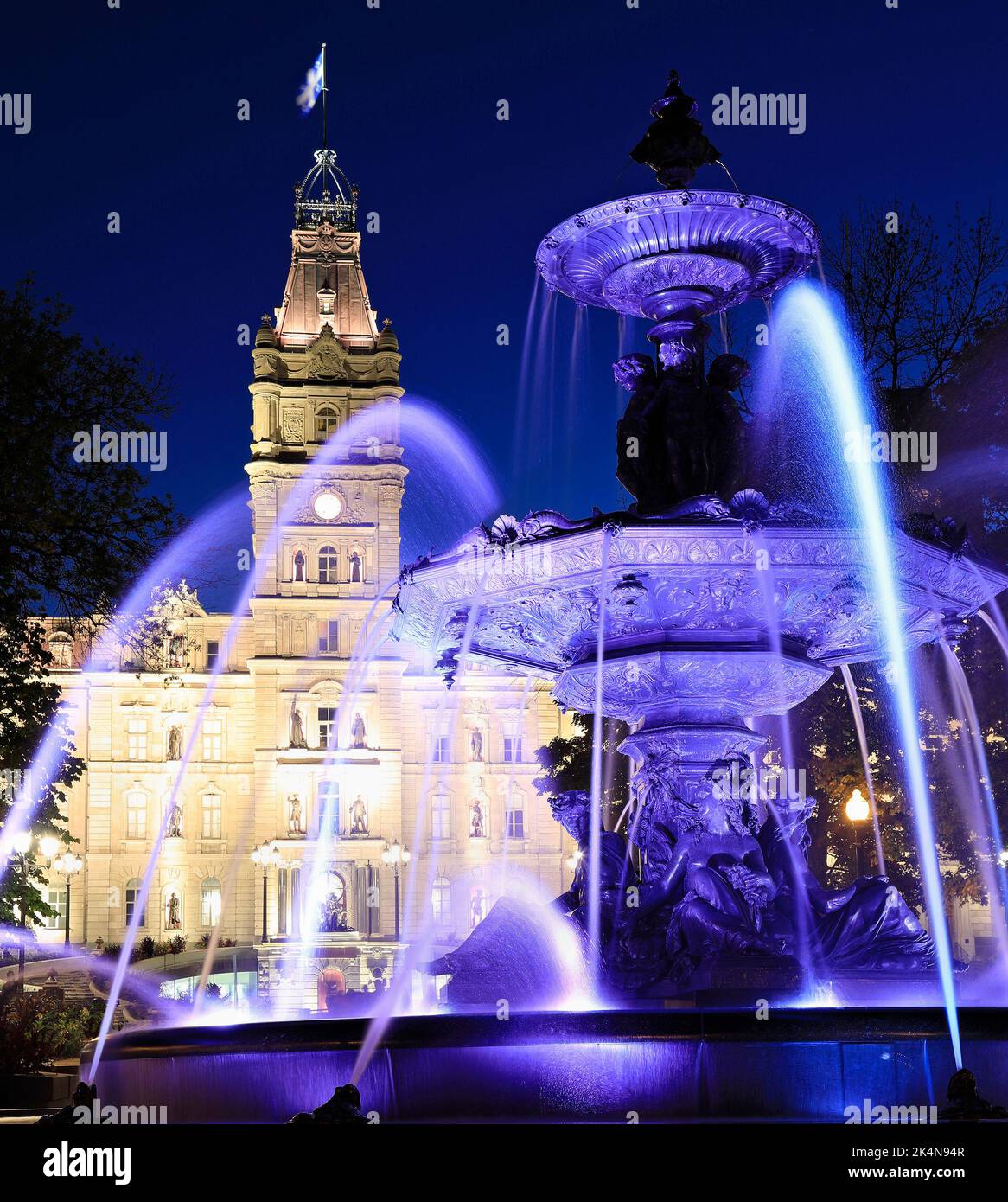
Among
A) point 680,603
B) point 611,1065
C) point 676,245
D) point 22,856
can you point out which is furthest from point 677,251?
point 22,856

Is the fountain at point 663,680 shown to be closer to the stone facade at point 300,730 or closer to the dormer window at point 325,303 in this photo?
the stone facade at point 300,730

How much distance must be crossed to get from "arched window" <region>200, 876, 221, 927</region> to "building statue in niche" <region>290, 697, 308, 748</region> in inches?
237

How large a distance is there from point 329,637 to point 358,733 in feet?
12.9

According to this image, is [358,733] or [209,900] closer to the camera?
[209,900]

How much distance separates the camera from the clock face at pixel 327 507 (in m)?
67.4

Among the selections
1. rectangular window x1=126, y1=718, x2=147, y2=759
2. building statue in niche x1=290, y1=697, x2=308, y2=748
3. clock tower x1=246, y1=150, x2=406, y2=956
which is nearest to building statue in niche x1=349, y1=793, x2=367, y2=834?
clock tower x1=246, y1=150, x2=406, y2=956

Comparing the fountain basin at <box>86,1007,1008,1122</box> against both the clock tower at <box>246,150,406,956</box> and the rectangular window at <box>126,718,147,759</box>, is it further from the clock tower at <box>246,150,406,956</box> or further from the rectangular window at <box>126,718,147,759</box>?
the rectangular window at <box>126,718,147,759</box>

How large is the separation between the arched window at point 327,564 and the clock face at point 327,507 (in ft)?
4.14

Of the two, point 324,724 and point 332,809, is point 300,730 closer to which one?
point 324,724

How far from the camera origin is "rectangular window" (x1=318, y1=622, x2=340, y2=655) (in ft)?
217

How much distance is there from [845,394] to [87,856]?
171 feet

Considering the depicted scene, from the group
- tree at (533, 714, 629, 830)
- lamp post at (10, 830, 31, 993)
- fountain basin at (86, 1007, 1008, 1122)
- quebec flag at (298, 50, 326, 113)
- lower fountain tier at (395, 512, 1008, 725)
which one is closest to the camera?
fountain basin at (86, 1007, 1008, 1122)

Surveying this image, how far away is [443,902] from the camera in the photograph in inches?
2483

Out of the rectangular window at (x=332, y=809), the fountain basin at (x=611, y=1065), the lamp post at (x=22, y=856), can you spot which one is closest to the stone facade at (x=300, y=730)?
the rectangular window at (x=332, y=809)
